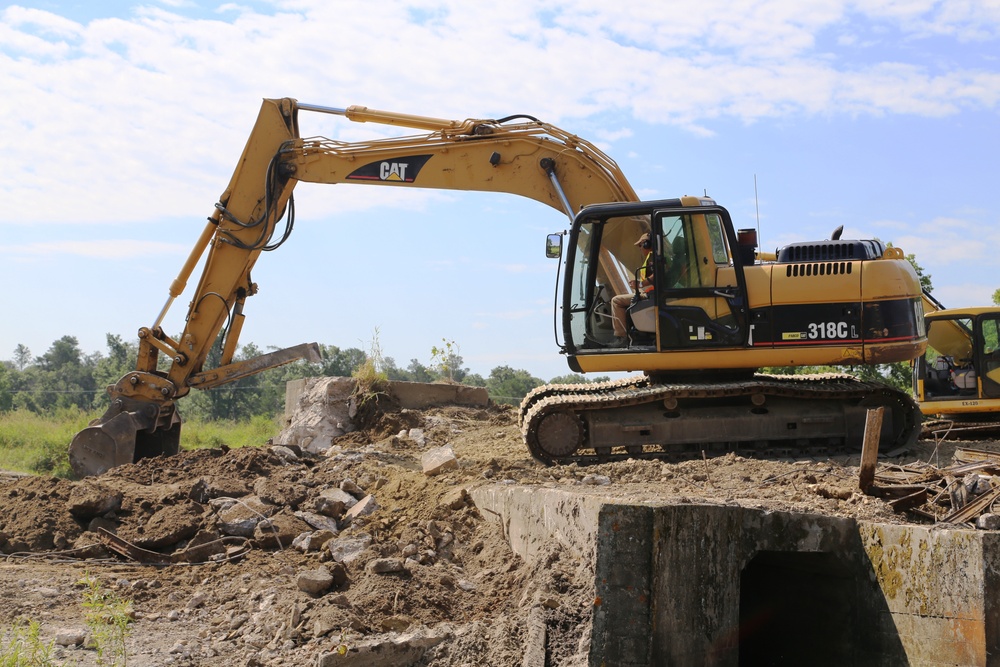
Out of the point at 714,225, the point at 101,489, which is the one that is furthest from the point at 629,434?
the point at 101,489

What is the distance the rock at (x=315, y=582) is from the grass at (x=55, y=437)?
8641 millimetres

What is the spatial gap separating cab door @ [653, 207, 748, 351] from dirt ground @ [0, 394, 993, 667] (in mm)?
1353

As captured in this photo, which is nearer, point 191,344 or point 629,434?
point 629,434

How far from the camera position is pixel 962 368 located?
13.0 meters

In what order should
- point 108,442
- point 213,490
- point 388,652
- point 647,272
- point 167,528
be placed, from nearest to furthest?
point 388,652, point 167,528, point 213,490, point 647,272, point 108,442

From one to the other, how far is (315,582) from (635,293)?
4212mm

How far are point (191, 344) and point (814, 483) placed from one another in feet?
24.8

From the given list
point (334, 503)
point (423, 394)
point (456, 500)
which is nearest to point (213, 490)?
point (334, 503)

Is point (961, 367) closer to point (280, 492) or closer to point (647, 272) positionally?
point (647, 272)

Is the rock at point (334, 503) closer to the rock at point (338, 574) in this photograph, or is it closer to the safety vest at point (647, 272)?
the rock at point (338, 574)

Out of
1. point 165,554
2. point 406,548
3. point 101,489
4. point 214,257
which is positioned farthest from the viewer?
point 214,257

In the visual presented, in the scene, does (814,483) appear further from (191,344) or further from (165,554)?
(191,344)

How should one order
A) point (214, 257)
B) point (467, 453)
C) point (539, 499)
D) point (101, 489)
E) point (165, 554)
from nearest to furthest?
point (539, 499)
point (165, 554)
point (101, 489)
point (467, 453)
point (214, 257)

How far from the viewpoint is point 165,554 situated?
724cm
